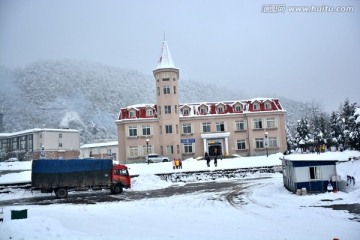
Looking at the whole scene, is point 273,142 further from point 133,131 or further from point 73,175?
point 73,175

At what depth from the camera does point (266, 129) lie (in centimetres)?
5550

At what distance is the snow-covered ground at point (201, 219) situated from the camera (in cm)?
1247

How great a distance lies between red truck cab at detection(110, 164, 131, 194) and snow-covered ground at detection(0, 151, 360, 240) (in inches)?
217

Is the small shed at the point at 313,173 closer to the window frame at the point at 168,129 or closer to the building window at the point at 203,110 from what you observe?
the window frame at the point at 168,129

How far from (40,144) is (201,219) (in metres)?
79.0

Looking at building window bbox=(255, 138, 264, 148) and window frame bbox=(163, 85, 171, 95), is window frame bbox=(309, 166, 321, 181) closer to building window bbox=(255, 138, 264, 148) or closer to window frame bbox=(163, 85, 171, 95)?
building window bbox=(255, 138, 264, 148)

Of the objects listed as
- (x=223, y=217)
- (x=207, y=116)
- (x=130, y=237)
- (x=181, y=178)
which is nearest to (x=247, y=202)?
(x=223, y=217)

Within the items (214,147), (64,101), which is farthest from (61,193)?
(64,101)

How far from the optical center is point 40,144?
84.9 metres

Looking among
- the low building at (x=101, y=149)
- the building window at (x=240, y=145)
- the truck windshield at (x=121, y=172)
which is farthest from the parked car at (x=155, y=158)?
the low building at (x=101, y=149)

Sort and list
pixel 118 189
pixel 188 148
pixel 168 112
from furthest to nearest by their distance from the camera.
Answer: pixel 188 148
pixel 168 112
pixel 118 189

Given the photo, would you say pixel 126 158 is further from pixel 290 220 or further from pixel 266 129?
pixel 290 220

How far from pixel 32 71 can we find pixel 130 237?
665ft

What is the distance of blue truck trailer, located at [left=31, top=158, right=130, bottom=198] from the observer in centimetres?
2620
